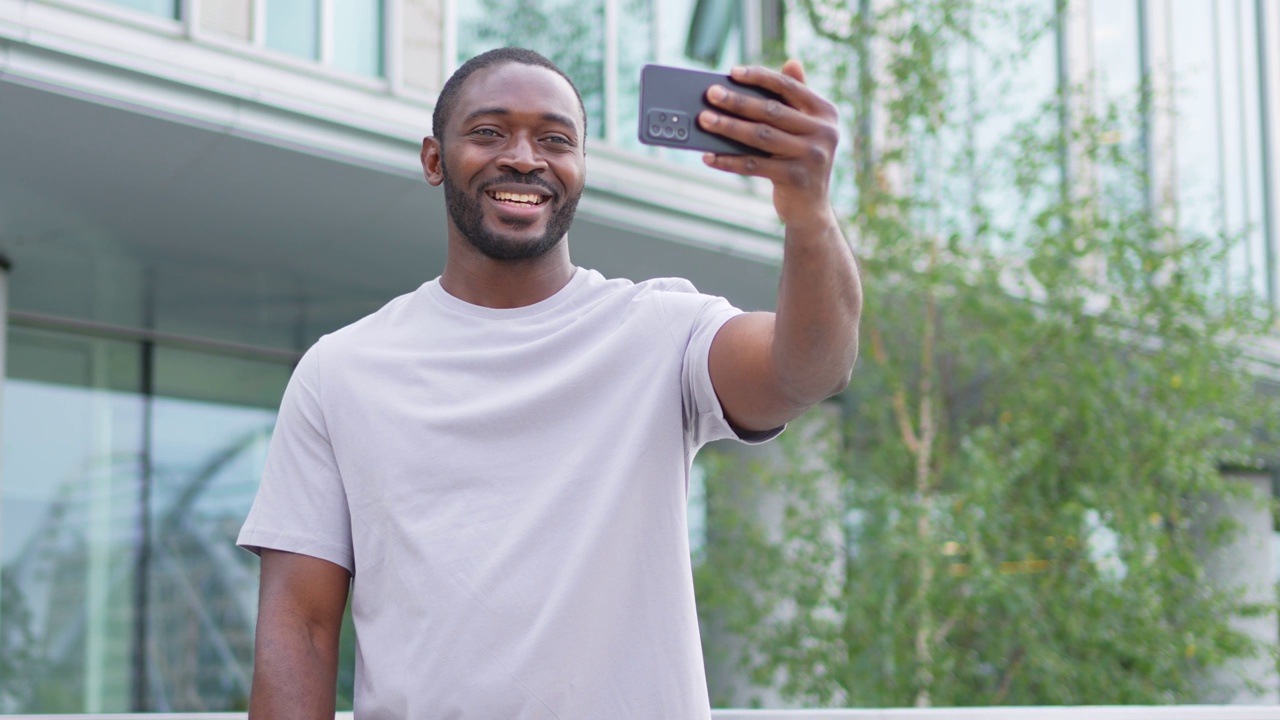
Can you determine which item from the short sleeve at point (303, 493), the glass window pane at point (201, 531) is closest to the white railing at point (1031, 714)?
the short sleeve at point (303, 493)

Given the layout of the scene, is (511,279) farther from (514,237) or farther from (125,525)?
(125,525)

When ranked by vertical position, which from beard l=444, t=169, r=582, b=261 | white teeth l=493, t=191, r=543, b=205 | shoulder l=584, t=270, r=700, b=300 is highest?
white teeth l=493, t=191, r=543, b=205

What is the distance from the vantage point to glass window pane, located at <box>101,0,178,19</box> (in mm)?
6629

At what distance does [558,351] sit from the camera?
6.14 ft

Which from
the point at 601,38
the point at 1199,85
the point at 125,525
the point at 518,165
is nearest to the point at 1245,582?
the point at 601,38

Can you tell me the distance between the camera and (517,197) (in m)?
1.94

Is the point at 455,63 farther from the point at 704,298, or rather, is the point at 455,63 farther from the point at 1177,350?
the point at 704,298

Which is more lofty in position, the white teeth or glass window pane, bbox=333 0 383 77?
glass window pane, bbox=333 0 383 77

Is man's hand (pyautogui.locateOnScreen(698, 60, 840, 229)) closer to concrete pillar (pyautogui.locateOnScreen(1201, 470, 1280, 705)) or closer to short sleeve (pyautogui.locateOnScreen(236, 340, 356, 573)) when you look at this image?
short sleeve (pyautogui.locateOnScreen(236, 340, 356, 573))

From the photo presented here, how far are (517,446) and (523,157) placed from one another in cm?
42

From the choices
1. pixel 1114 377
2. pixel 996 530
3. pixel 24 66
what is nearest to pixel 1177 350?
pixel 1114 377

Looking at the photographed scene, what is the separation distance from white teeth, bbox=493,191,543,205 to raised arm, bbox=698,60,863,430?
1.26 ft

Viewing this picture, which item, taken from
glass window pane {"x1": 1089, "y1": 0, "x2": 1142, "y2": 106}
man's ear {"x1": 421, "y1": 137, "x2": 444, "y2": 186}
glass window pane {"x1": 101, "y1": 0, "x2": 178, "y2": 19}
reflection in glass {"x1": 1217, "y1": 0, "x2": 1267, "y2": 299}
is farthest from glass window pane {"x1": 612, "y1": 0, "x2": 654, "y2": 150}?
reflection in glass {"x1": 1217, "y1": 0, "x2": 1267, "y2": 299}

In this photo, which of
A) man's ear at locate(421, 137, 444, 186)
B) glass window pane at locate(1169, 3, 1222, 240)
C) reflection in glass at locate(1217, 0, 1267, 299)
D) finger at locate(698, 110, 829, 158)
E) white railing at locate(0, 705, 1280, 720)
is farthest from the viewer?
reflection in glass at locate(1217, 0, 1267, 299)
